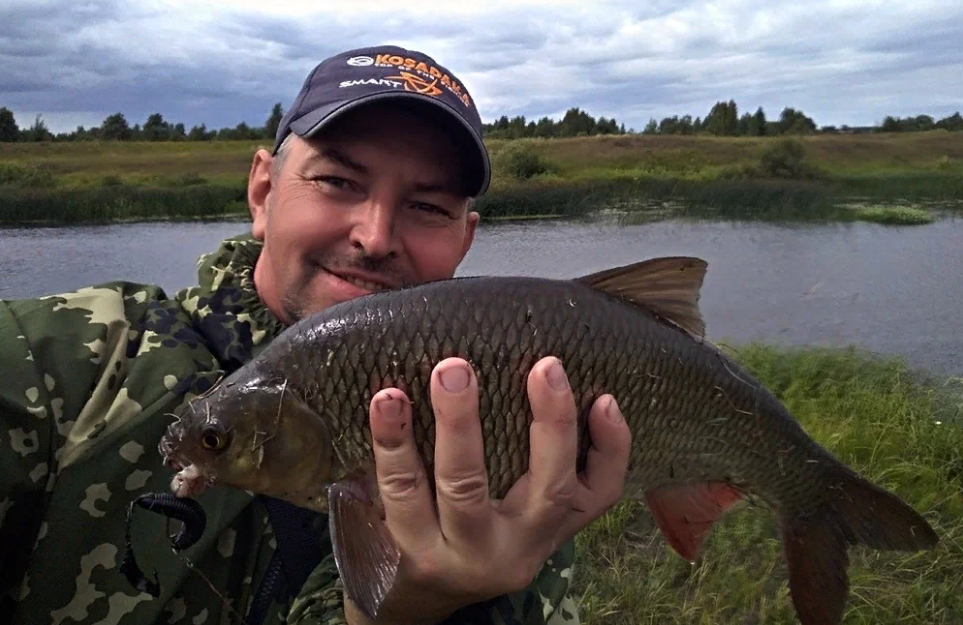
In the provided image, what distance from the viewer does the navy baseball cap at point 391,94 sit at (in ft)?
6.16

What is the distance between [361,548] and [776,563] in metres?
2.80

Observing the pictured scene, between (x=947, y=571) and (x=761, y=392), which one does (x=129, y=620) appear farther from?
(x=947, y=571)

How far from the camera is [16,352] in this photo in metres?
1.52

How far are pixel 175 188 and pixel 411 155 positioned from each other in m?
28.4

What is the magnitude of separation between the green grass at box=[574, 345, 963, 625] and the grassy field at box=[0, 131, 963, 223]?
17.1m

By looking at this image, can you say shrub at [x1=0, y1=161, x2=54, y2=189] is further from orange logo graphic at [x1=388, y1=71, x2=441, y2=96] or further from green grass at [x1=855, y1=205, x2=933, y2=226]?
orange logo graphic at [x1=388, y1=71, x2=441, y2=96]

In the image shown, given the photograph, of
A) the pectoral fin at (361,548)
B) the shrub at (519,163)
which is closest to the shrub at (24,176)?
the shrub at (519,163)

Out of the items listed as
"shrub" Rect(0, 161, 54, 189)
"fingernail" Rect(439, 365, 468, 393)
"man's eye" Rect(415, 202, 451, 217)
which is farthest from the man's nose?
"shrub" Rect(0, 161, 54, 189)

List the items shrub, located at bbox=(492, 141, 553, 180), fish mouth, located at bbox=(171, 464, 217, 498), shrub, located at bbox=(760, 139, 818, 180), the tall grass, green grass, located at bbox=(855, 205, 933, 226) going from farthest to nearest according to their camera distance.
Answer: shrub, located at bbox=(760, 139, 818, 180), shrub, located at bbox=(492, 141, 553, 180), the tall grass, green grass, located at bbox=(855, 205, 933, 226), fish mouth, located at bbox=(171, 464, 217, 498)

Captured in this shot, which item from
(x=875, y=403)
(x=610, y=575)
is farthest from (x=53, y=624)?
(x=875, y=403)

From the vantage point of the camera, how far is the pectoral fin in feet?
4.62

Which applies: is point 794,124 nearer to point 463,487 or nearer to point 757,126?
point 757,126

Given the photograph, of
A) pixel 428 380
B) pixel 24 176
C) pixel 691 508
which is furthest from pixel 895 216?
pixel 24 176

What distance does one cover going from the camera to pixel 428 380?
1.42 meters
